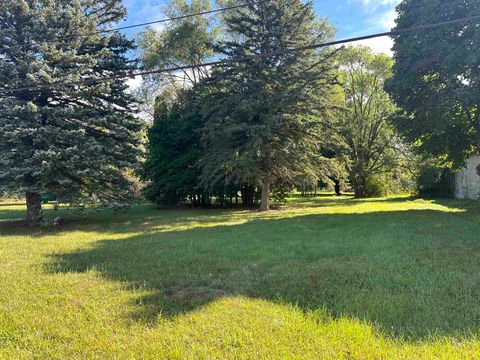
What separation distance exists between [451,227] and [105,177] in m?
11.3

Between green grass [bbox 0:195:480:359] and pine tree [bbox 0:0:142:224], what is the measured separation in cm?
420

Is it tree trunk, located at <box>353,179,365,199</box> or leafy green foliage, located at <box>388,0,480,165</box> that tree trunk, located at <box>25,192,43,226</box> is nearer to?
leafy green foliage, located at <box>388,0,480,165</box>

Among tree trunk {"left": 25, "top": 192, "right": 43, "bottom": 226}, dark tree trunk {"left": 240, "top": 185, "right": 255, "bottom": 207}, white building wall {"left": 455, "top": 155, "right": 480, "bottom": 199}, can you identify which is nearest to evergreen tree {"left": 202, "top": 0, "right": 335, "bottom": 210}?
dark tree trunk {"left": 240, "top": 185, "right": 255, "bottom": 207}

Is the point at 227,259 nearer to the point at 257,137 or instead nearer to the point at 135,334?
the point at 135,334

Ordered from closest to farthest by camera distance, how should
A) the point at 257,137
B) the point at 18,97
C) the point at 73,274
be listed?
the point at 73,274 → the point at 18,97 → the point at 257,137

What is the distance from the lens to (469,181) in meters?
23.0

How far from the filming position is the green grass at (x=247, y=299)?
3234 millimetres

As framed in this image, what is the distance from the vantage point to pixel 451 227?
32.2 ft

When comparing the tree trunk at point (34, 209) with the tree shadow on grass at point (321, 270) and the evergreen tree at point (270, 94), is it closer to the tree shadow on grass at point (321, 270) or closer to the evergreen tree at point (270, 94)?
the tree shadow on grass at point (321, 270)

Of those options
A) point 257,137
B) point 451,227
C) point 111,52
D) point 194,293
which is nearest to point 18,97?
point 111,52

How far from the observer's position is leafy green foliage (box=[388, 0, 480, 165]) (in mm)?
11617

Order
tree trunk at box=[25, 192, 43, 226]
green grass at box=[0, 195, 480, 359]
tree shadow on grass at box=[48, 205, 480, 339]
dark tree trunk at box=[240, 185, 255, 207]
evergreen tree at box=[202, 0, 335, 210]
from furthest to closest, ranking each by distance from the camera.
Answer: dark tree trunk at box=[240, 185, 255, 207], evergreen tree at box=[202, 0, 335, 210], tree trunk at box=[25, 192, 43, 226], tree shadow on grass at box=[48, 205, 480, 339], green grass at box=[0, 195, 480, 359]

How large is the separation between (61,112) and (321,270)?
10.5 meters

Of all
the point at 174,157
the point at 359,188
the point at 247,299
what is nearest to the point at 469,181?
the point at 359,188
